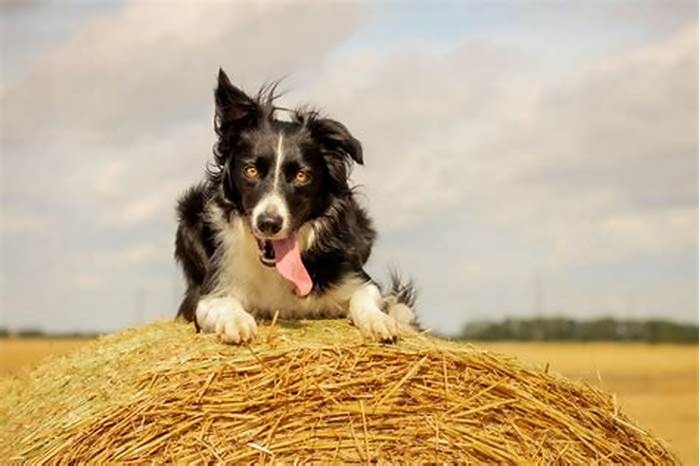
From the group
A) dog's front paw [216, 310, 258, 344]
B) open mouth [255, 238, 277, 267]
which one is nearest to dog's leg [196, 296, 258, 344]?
dog's front paw [216, 310, 258, 344]

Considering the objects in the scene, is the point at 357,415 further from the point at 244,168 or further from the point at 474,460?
the point at 244,168

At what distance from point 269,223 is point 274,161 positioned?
1.26 ft

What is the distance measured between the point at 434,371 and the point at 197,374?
1180 mm

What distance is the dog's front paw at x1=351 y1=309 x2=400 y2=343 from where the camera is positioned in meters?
6.30

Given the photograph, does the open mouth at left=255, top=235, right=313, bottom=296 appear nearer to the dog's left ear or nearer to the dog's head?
the dog's head

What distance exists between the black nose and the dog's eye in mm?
309

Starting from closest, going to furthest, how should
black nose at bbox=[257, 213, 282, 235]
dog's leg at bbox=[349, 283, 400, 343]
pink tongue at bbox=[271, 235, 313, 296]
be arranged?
1. dog's leg at bbox=[349, 283, 400, 343]
2. black nose at bbox=[257, 213, 282, 235]
3. pink tongue at bbox=[271, 235, 313, 296]

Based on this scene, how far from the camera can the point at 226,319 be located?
250 inches

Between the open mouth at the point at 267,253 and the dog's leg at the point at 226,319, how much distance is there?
0.94ft

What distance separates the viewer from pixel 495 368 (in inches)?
247

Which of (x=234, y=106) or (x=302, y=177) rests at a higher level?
(x=234, y=106)

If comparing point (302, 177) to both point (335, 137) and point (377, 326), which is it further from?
point (377, 326)

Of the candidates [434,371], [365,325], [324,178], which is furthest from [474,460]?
[324,178]

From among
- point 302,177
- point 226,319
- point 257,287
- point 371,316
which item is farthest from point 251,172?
point 371,316
